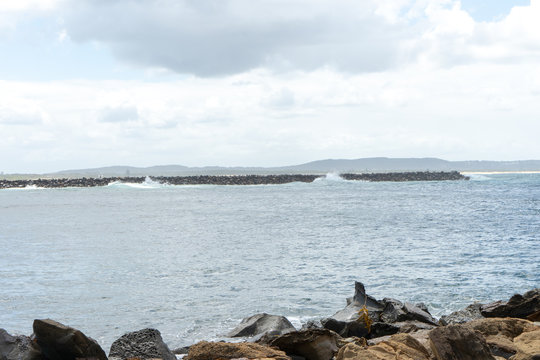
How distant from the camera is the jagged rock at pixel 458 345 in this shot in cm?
607

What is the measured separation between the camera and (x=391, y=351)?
6434 mm

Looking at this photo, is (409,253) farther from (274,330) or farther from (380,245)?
(274,330)

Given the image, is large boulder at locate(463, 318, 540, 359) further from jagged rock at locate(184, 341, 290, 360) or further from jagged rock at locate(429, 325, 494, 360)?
jagged rock at locate(184, 341, 290, 360)

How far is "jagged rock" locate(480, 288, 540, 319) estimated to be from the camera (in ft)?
32.8

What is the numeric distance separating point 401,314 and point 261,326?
98.8 inches

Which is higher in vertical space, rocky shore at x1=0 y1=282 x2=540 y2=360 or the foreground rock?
rocky shore at x1=0 y1=282 x2=540 y2=360

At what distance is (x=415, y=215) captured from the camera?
4006 centimetres

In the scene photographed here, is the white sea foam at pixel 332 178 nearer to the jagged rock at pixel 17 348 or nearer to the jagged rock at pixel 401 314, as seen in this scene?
the jagged rock at pixel 401 314

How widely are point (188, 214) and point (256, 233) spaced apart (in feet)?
50.5

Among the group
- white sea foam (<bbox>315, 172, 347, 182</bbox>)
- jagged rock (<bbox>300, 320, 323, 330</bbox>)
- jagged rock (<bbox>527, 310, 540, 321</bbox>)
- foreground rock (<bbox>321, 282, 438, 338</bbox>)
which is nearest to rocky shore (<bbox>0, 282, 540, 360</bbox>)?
foreground rock (<bbox>321, 282, 438, 338</bbox>)

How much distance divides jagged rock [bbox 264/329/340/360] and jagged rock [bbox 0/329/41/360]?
2.90 m

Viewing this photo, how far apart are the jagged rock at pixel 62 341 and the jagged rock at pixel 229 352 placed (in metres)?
1.20

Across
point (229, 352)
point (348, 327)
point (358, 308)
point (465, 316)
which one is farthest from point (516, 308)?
point (229, 352)

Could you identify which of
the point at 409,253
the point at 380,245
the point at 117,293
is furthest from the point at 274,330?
the point at 380,245
